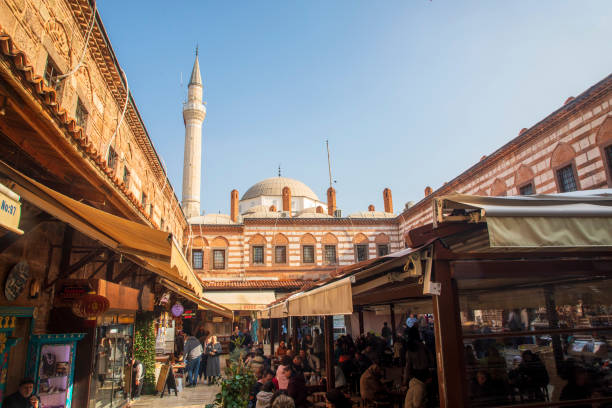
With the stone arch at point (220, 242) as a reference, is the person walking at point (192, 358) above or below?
below

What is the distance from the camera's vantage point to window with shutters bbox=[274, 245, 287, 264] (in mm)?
23766

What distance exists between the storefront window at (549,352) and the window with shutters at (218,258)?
19723mm

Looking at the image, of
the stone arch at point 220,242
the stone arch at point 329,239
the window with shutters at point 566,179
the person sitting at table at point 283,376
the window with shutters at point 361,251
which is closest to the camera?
the person sitting at table at point 283,376

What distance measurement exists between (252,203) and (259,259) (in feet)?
39.0

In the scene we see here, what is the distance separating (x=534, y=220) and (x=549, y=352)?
2.12m

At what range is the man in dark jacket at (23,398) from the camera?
159 inches

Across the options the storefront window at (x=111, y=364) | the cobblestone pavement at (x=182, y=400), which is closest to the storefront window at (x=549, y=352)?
the storefront window at (x=111, y=364)

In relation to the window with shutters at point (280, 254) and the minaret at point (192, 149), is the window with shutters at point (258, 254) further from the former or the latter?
the minaret at point (192, 149)

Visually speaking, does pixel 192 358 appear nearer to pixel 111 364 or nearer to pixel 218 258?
pixel 111 364

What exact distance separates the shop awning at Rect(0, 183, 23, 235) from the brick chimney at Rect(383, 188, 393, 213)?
1063 inches

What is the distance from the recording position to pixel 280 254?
23906mm

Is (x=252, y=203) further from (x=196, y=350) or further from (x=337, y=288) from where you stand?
(x=337, y=288)

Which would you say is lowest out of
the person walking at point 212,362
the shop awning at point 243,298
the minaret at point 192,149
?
the person walking at point 212,362

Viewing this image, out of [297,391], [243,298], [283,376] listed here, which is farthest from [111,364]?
[243,298]
